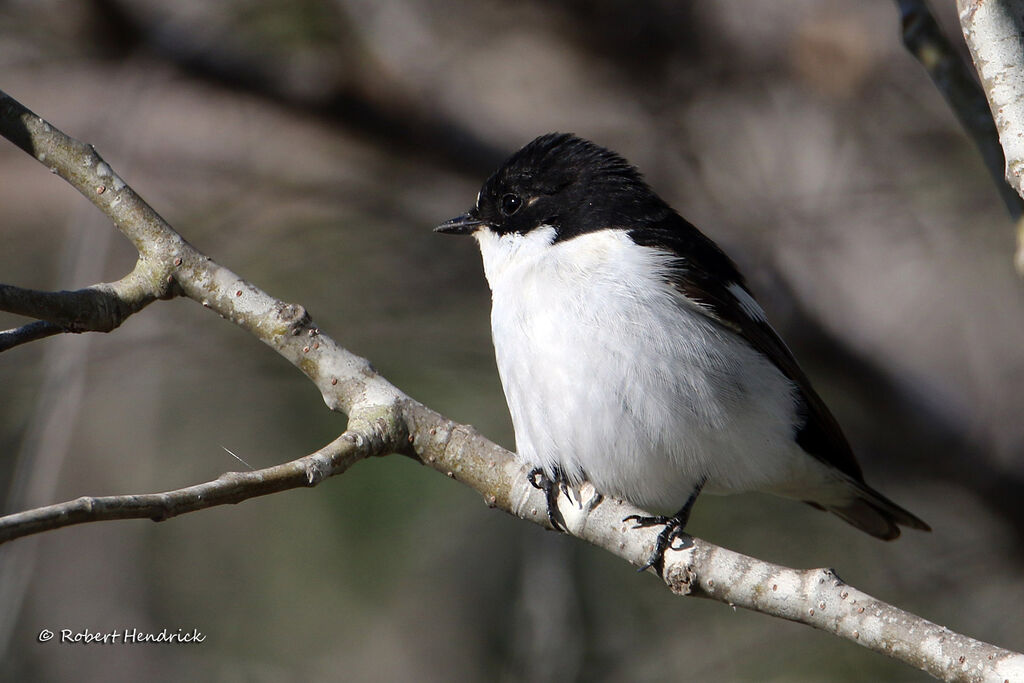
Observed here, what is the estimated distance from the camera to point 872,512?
3.52 metres

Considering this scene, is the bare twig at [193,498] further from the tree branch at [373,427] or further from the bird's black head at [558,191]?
the bird's black head at [558,191]

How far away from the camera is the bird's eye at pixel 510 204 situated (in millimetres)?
3432

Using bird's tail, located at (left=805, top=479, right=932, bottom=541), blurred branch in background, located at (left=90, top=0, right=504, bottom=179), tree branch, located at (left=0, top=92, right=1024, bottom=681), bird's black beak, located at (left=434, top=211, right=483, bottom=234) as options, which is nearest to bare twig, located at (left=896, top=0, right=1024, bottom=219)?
bird's tail, located at (left=805, top=479, right=932, bottom=541)

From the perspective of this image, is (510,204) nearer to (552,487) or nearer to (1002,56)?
(552,487)

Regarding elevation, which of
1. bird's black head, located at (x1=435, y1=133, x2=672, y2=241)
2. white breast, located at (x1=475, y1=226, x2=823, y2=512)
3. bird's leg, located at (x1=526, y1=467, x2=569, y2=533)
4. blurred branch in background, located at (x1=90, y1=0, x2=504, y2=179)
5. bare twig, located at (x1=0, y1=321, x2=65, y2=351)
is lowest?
bird's leg, located at (x1=526, y1=467, x2=569, y2=533)

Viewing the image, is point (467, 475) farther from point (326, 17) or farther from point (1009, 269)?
point (1009, 269)

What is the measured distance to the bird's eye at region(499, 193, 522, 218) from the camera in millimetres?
3432

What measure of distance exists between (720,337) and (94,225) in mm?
2348

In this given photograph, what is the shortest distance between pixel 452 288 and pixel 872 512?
2.20m

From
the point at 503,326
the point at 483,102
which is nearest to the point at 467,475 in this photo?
the point at 503,326

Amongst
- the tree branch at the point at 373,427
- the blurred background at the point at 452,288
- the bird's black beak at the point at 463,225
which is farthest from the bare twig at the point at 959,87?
the blurred background at the point at 452,288

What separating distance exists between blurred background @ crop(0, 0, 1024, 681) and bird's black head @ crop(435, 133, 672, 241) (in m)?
1.22

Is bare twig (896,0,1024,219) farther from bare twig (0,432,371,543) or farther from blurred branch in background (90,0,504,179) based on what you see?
blurred branch in background (90,0,504,179)

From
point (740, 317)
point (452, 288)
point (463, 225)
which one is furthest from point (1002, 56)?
point (452, 288)
